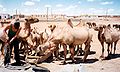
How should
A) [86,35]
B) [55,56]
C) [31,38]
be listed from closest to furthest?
[86,35]
[55,56]
[31,38]

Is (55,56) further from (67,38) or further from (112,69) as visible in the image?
(112,69)

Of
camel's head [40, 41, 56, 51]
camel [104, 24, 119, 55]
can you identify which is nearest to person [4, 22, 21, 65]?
camel's head [40, 41, 56, 51]

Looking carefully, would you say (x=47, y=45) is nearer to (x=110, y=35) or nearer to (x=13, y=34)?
(x=13, y=34)

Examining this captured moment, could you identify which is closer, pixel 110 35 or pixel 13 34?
pixel 13 34

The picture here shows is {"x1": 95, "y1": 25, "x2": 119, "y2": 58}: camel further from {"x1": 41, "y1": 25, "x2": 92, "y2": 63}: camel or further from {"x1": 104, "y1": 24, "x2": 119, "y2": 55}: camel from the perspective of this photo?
{"x1": 41, "y1": 25, "x2": 92, "y2": 63}: camel

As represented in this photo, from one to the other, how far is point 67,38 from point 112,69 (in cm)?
253

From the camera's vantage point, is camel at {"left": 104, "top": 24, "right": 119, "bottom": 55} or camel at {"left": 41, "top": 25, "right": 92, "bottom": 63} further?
camel at {"left": 104, "top": 24, "right": 119, "bottom": 55}

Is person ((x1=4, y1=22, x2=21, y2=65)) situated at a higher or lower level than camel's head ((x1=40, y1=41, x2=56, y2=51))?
higher

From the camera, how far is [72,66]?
11125mm

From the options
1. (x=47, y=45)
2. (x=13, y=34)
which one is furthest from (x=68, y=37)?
(x=13, y=34)

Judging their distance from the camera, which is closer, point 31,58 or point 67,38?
point 67,38

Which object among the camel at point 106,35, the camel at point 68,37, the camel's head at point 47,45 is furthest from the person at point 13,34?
the camel at point 106,35

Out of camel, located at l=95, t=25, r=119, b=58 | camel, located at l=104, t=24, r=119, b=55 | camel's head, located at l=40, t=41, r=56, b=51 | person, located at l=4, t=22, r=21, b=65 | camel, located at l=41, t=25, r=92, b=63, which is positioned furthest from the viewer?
camel, located at l=104, t=24, r=119, b=55

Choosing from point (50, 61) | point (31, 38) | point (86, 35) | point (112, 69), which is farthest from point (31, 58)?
point (112, 69)
